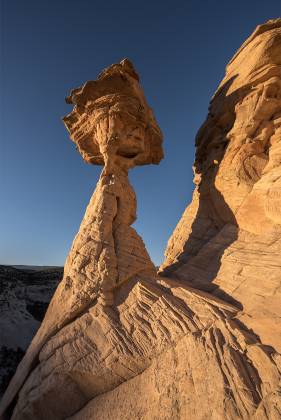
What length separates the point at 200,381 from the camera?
4219 millimetres

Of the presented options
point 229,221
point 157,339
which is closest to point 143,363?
point 157,339

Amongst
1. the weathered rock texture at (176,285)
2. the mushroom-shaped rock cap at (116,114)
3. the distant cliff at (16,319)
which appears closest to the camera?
the weathered rock texture at (176,285)

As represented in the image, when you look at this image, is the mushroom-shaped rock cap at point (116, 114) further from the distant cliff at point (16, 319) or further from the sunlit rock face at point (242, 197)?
the distant cliff at point (16, 319)

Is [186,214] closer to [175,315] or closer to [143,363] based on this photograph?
[175,315]

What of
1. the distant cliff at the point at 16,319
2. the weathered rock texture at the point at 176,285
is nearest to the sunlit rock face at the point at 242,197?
the weathered rock texture at the point at 176,285

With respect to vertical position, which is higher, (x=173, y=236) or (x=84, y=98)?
(x=84, y=98)

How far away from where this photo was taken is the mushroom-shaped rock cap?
9875 millimetres

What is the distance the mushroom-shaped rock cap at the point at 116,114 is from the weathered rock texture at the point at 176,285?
49 mm

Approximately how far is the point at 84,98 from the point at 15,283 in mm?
15208

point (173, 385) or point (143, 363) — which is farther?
point (143, 363)

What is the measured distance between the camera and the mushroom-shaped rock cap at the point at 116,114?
9875 millimetres

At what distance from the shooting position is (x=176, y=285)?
663 cm

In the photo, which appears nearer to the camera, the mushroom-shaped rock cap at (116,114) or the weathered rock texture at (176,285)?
the weathered rock texture at (176,285)

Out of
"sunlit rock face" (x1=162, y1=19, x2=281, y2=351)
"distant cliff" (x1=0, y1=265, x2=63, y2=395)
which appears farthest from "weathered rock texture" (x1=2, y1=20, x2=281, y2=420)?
"distant cliff" (x1=0, y1=265, x2=63, y2=395)
